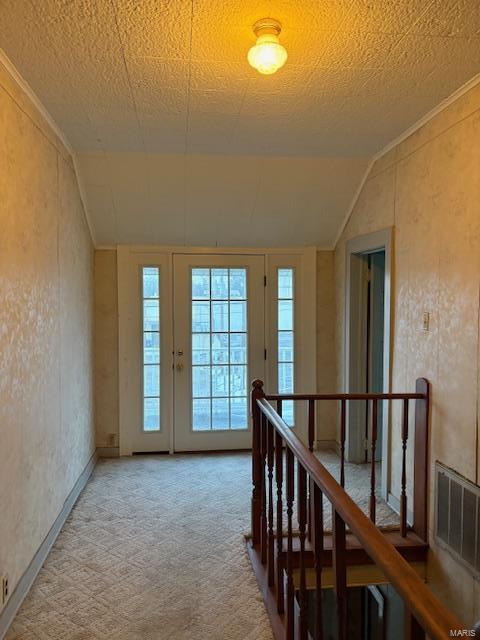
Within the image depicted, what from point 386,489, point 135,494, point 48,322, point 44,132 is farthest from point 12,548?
point 386,489

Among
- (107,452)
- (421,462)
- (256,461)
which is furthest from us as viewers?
(107,452)

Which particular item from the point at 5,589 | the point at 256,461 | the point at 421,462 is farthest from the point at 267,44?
the point at 5,589

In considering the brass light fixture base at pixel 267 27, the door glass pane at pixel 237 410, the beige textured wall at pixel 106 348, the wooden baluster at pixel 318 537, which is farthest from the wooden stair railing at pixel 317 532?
the beige textured wall at pixel 106 348

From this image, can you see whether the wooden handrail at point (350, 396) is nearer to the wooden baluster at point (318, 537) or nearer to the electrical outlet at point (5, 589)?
the wooden baluster at point (318, 537)

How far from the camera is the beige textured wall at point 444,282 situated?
2.39 meters

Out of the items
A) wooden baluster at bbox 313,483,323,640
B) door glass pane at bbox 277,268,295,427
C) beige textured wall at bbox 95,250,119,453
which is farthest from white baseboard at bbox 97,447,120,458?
wooden baluster at bbox 313,483,323,640

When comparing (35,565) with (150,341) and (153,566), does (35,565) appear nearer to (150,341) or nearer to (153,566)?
(153,566)

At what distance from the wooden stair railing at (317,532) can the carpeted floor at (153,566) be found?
7.9 inches

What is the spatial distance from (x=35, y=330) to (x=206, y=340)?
6.86 ft

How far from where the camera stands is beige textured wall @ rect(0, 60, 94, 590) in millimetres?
2119

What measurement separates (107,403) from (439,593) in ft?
9.70

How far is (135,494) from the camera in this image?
3500 millimetres

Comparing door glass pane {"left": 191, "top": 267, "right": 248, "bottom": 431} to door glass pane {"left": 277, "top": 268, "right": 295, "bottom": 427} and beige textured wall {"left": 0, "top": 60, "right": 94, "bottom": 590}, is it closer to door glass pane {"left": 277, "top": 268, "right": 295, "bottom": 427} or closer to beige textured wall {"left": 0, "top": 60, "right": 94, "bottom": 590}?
door glass pane {"left": 277, "top": 268, "right": 295, "bottom": 427}

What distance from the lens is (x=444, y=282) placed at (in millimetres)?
2637
